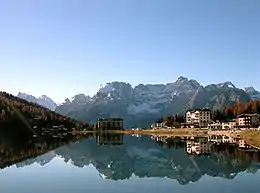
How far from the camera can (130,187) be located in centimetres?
4469

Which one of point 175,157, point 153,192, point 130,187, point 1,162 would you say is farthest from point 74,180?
point 175,157

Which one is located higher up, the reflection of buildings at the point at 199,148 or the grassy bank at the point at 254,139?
the grassy bank at the point at 254,139

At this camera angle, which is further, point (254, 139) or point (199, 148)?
point (254, 139)

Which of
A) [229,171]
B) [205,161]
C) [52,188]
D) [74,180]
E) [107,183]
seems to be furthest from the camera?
[205,161]

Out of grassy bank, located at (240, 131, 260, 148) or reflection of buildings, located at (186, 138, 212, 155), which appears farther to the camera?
grassy bank, located at (240, 131, 260, 148)

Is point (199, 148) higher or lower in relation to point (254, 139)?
lower

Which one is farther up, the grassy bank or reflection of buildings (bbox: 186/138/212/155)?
the grassy bank

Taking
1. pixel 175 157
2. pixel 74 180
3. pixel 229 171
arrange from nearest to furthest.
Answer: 1. pixel 74 180
2. pixel 229 171
3. pixel 175 157

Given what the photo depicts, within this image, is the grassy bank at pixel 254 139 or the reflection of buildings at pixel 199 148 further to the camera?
the grassy bank at pixel 254 139

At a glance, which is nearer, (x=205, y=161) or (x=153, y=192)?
(x=153, y=192)

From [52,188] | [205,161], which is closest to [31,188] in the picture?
[52,188]

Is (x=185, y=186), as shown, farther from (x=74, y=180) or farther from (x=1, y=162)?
(x=1, y=162)

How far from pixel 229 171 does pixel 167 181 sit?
13.3 m

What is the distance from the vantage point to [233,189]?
41.8 m
